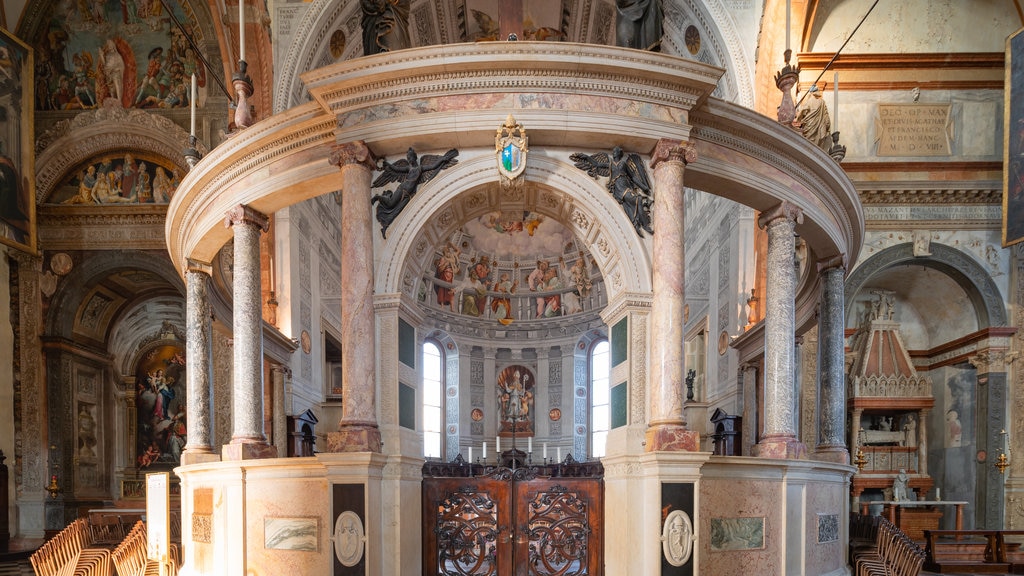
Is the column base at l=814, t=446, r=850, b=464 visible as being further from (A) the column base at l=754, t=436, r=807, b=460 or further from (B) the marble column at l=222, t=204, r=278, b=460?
(B) the marble column at l=222, t=204, r=278, b=460

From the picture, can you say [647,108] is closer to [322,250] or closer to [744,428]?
[744,428]

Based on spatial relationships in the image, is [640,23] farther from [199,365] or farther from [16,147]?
[16,147]

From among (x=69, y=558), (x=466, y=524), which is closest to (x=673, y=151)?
(x=466, y=524)

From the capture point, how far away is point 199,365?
36.9 feet

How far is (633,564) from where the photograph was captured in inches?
312

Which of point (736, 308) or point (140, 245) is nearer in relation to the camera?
point (736, 308)

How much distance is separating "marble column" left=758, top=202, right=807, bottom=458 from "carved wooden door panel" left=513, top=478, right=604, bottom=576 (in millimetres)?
2471

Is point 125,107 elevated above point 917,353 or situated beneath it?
elevated above

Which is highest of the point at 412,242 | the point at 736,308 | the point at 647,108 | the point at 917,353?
the point at 647,108

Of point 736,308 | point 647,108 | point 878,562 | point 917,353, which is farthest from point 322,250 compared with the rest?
point 917,353

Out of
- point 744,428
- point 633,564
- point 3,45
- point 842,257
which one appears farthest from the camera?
point 3,45

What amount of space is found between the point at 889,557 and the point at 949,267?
411 inches

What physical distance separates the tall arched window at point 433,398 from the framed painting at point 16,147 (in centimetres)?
1215

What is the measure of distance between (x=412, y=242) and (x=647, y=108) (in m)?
3.25
